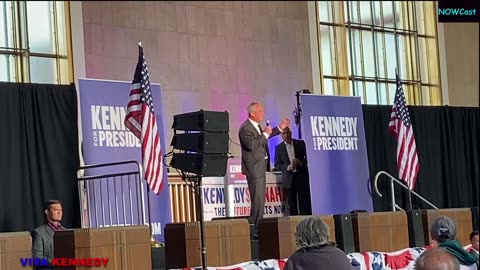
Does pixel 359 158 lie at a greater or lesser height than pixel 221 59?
lesser

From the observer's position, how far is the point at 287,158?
39.2ft

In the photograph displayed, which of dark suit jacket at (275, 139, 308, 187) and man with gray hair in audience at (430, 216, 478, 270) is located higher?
dark suit jacket at (275, 139, 308, 187)

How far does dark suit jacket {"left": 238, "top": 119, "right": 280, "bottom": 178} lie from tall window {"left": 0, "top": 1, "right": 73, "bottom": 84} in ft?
10.2

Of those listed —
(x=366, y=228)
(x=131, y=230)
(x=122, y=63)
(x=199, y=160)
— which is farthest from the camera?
(x=122, y=63)

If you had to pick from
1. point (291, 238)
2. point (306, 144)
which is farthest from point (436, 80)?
point (291, 238)

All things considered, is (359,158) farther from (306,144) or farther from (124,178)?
(124,178)

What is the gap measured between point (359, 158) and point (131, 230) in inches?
242

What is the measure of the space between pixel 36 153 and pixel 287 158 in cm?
320

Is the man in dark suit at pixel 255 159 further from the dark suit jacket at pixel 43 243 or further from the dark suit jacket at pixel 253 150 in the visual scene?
the dark suit jacket at pixel 43 243

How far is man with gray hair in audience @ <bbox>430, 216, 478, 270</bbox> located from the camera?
639 cm

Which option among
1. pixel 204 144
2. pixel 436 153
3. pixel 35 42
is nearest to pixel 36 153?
pixel 35 42

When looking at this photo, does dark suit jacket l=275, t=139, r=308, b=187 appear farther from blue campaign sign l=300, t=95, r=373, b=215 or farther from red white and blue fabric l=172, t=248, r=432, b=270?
red white and blue fabric l=172, t=248, r=432, b=270

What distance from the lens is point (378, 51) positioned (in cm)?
1681

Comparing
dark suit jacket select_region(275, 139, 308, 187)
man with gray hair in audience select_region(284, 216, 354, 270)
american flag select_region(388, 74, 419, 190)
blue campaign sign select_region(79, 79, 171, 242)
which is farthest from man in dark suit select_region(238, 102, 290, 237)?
man with gray hair in audience select_region(284, 216, 354, 270)
